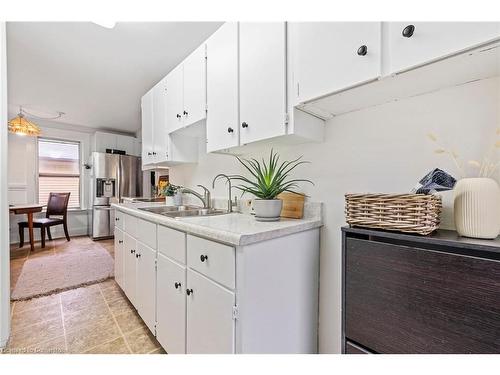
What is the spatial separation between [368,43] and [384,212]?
0.64m

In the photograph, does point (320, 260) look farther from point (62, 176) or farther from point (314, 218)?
point (62, 176)

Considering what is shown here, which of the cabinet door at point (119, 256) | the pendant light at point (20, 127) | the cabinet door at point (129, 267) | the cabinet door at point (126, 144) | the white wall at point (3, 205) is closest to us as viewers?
the white wall at point (3, 205)

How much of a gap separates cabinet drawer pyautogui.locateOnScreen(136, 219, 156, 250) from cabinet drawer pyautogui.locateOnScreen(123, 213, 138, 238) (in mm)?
85

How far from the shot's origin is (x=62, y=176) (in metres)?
4.97

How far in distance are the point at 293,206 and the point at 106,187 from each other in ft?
15.6

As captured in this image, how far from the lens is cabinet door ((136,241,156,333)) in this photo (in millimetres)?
1576

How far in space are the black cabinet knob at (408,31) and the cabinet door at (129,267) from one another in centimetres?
207

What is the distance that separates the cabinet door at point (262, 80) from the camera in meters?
1.19

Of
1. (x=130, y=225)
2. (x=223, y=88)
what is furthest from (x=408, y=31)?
(x=130, y=225)

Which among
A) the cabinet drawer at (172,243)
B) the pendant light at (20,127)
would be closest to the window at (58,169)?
the pendant light at (20,127)

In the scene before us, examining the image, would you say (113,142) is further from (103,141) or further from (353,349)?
(353,349)

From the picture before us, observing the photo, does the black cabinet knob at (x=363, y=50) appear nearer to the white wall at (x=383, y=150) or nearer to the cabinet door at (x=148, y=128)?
the white wall at (x=383, y=150)

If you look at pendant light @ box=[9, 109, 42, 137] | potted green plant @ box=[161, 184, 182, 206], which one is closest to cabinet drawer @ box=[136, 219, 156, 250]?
potted green plant @ box=[161, 184, 182, 206]

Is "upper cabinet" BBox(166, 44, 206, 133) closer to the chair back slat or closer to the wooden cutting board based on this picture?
the wooden cutting board
